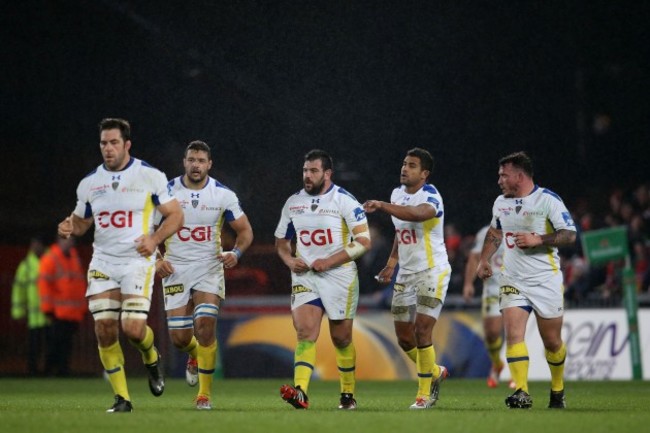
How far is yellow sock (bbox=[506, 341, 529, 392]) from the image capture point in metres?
12.3

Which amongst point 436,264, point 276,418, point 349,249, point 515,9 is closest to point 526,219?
point 436,264

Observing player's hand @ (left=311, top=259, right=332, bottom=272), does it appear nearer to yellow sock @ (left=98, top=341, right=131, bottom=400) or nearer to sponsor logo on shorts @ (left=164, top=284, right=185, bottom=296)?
sponsor logo on shorts @ (left=164, top=284, right=185, bottom=296)

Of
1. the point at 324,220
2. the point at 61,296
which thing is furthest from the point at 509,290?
the point at 61,296

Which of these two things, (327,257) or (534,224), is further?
(534,224)

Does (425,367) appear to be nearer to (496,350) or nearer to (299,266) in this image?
(299,266)

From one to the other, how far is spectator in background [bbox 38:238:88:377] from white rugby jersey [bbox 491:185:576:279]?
11.9 m

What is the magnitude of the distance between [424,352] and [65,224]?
3.98 metres

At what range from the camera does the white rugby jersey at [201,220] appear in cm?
1286

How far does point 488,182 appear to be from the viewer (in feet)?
97.9

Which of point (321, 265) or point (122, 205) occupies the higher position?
point (122, 205)

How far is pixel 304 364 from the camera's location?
11805 millimetres

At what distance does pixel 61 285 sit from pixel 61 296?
0.21m

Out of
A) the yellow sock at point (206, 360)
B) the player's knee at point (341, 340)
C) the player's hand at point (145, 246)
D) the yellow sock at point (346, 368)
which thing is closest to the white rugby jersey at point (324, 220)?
the player's knee at point (341, 340)

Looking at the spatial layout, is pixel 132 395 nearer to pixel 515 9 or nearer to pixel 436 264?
pixel 436 264
